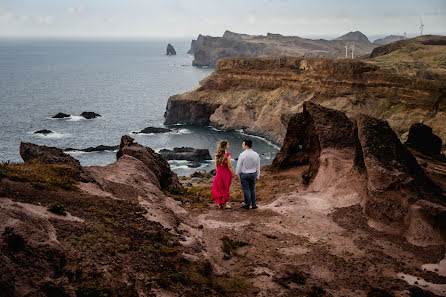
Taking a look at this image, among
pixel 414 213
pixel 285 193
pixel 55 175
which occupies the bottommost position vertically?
pixel 285 193

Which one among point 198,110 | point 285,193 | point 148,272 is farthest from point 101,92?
point 148,272

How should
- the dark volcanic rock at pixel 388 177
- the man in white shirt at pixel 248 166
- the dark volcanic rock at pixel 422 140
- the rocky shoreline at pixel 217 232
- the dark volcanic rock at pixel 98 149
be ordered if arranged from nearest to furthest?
the rocky shoreline at pixel 217 232 → the dark volcanic rock at pixel 388 177 → the man in white shirt at pixel 248 166 → the dark volcanic rock at pixel 422 140 → the dark volcanic rock at pixel 98 149

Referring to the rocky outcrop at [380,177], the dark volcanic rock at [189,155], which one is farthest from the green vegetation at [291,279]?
the dark volcanic rock at [189,155]

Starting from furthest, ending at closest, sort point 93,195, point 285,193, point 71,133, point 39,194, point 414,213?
point 71,133 < point 285,193 < point 414,213 < point 93,195 < point 39,194

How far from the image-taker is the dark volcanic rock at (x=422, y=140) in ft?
108

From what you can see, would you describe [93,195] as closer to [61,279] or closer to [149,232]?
[149,232]

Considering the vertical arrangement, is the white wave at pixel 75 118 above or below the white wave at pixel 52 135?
above

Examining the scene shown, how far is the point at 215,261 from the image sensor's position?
1195cm

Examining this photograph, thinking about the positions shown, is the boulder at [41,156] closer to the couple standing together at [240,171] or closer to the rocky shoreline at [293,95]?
the couple standing together at [240,171]

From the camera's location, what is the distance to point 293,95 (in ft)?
317

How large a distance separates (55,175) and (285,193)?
11.4 meters

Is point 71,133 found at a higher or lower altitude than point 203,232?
lower

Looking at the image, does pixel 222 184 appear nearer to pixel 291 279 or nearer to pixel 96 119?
pixel 291 279

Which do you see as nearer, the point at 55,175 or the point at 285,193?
the point at 55,175
